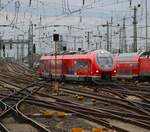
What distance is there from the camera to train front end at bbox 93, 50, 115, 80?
35875 mm

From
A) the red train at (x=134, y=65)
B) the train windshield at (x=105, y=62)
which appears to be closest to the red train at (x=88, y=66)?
the train windshield at (x=105, y=62)

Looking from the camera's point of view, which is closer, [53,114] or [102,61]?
[53,114]

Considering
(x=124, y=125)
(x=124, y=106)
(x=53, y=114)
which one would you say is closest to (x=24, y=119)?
(x=53, y=114)

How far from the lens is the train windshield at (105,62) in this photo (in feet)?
119

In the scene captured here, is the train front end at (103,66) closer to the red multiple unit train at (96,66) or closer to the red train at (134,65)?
the red multiple unit train at (96,66)

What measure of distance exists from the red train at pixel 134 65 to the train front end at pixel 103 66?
371cm

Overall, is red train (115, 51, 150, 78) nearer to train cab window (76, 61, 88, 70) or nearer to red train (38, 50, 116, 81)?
red train (38, 50, 116, 81)

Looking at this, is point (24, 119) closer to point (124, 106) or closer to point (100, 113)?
point (100, 113)

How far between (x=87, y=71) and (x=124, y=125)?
21285 millimetres

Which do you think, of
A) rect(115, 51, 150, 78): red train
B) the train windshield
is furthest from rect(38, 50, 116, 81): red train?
rect(115, 51, 150, 78): red train

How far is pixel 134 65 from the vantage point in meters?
43.2

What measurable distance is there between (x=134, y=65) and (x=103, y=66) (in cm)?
753

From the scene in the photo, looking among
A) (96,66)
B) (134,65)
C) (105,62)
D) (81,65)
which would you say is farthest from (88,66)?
(134,65)

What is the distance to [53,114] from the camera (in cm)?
1825
